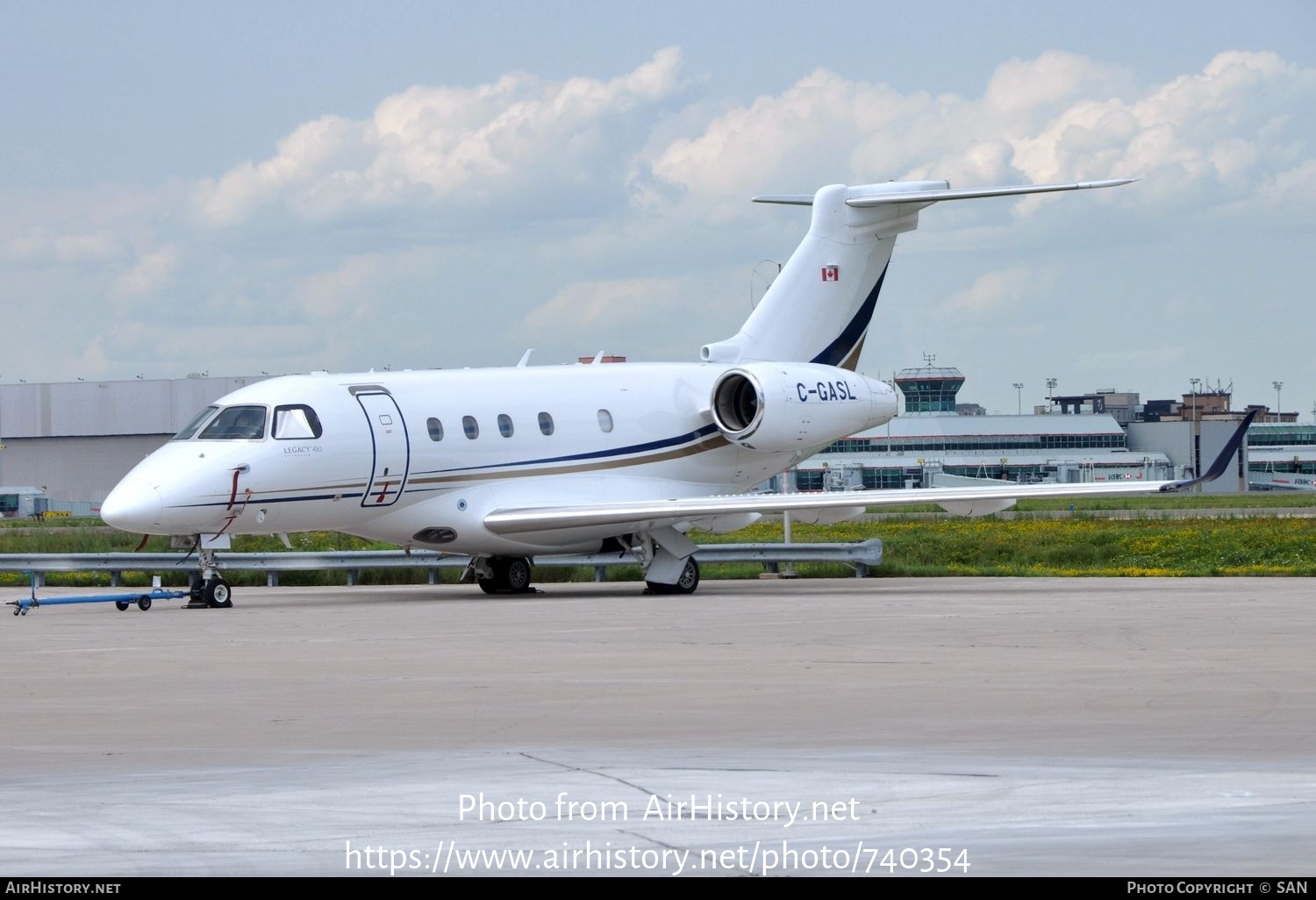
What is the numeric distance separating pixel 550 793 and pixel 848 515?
56.8ft

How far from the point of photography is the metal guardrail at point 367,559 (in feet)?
89.9

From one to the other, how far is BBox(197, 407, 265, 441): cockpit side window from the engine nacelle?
24.6 feet

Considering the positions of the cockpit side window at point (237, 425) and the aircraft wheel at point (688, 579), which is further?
the aircraft wheel at point (688, 579)

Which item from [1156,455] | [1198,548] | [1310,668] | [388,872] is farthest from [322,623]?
[1156,455]

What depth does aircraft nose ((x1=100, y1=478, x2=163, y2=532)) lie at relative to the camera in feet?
68.6

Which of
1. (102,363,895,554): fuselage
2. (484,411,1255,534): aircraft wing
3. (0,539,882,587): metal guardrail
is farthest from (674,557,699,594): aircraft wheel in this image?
(0,539,882,587): metal guardrail

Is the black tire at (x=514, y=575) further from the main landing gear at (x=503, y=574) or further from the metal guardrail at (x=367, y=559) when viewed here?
the metal guardrail at (x=367, y=559)

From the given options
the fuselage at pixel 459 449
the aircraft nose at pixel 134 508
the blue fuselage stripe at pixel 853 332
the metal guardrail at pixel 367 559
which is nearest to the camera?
the aircraft nose at pixel 134 508

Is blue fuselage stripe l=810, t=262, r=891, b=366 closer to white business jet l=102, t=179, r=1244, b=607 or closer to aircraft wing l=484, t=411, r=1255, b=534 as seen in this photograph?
white business jet l=102, t=179, r=1244, b=607

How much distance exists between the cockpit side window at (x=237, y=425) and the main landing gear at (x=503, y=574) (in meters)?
4.73

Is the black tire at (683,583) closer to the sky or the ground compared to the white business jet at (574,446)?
closer to the ground

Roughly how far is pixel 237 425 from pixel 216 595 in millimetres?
2180

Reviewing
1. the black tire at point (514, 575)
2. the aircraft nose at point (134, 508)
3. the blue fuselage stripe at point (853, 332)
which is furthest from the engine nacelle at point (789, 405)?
the aircraft nose at point (134, 508)

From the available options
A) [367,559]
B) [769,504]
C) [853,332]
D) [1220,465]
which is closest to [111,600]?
[367,559]
